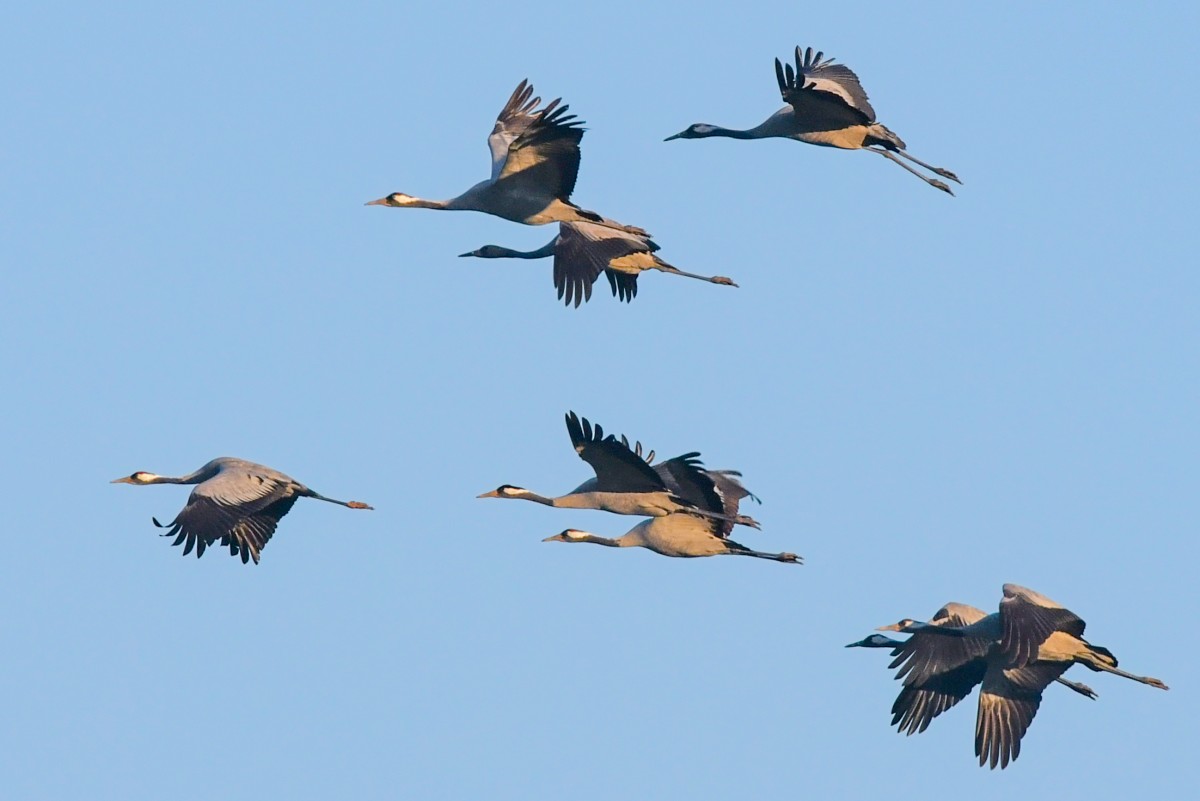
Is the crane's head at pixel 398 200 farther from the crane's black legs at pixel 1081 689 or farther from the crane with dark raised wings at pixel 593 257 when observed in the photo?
the crane's black legs at pixel 1081 689

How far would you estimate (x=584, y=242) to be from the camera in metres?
18.6

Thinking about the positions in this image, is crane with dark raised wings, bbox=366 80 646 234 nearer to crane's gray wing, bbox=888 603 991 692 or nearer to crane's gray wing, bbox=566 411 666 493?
crane's gray wing, bbox=566 411 666 493

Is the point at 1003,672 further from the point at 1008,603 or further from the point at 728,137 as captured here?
the point at 728,137

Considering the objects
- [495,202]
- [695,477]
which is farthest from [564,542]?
[495,202]

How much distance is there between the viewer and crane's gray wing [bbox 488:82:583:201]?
60.2 ft

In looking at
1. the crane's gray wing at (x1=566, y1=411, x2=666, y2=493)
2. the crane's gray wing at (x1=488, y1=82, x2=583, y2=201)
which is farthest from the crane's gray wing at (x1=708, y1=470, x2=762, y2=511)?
the crane's gray wing at (x1=488, y1=82, x2=583, y2=201)

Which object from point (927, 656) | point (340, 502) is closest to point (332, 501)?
point (340, 502)

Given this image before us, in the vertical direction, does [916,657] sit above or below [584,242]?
below

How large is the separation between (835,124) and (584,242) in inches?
103

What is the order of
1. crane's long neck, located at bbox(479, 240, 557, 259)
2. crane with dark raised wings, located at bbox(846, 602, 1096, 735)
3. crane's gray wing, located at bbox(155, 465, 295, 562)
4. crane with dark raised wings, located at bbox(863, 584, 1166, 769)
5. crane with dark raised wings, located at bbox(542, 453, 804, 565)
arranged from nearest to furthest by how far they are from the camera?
crane with dark raised wings, located at bbox(863, 584, 1166, 769)
crane's gray wing, located at bbox(155, 465, 295, 562)
crane with dark raised wings, located at bbox(542, 453, 804, 565)
crane with dark raised wings, located at bbox(846, 602, 1096, 735)
crane's long neck, located at bbox(479, 240, 557, 259)

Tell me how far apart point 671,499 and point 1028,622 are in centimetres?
303

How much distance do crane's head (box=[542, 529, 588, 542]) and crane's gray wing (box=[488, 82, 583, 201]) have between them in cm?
285

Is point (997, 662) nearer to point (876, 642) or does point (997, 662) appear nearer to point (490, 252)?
point (876, 642)

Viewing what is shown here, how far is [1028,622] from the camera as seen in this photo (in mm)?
16875
